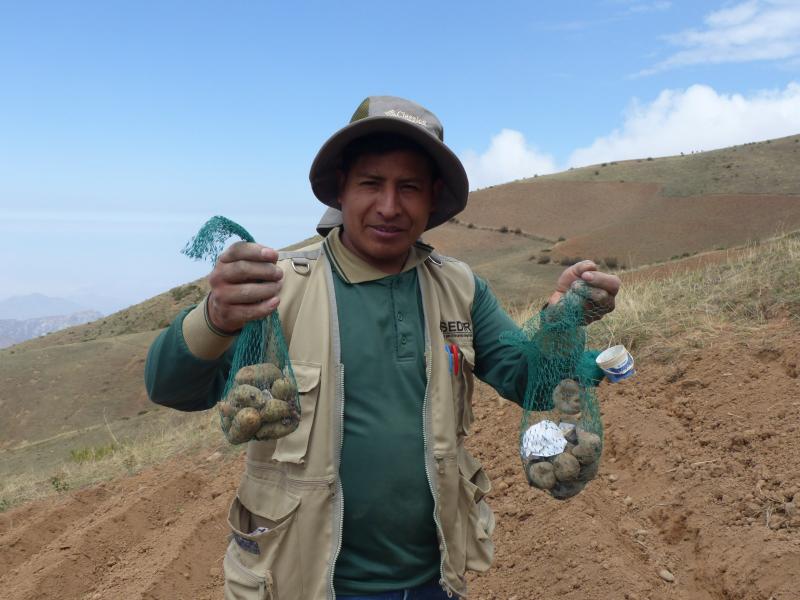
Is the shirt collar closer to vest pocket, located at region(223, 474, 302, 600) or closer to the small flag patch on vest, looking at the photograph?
the small flag patch on vest

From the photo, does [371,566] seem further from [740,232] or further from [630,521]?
[740,232]

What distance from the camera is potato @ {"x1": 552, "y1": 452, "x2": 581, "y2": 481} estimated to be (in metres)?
2.24

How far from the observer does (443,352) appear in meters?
2.17

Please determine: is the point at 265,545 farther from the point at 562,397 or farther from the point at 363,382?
the point at 562,397

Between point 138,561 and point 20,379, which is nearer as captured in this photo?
point 138,561

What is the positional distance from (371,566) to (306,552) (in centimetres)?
20

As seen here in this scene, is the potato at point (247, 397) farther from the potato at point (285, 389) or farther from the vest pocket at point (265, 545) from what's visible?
the vest pocket at point (265, 545)

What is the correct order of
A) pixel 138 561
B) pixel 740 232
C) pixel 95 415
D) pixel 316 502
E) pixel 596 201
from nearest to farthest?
pixel 316 502, pixel 138 561, pixel 95 415, pixel 740 232, pixel 596 201

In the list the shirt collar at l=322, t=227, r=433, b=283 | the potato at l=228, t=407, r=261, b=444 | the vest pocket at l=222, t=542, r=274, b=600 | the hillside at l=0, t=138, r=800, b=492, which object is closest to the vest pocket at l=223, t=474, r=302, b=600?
the vest pocket at l=222, t=542, r=274, b=600

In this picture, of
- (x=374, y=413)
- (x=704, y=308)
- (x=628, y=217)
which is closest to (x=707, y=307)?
(x=704, y=308)

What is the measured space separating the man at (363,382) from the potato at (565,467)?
0.25 meters

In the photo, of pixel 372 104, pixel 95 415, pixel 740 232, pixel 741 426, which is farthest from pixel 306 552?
pixel 740 232

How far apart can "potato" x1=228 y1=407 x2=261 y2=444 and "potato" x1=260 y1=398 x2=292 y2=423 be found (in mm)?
20

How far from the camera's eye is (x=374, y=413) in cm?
206
